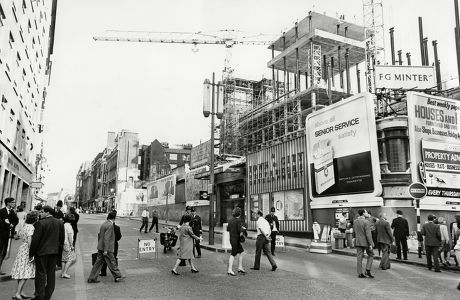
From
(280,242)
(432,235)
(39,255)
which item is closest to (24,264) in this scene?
(39,255)

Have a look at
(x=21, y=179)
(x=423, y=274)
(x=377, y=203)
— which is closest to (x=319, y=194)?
(x=377, y=203)

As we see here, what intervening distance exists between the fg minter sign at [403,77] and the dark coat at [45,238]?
20.9 meters

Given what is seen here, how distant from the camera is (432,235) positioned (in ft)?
39.3

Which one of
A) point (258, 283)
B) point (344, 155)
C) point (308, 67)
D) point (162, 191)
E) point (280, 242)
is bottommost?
point (258, 283)

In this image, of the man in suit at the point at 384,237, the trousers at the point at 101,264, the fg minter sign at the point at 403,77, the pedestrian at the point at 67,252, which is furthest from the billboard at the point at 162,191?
the trousers at the point at 101,264

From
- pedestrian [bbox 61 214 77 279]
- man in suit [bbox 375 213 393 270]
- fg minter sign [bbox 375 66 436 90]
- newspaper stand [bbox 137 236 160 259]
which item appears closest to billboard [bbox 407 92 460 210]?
fg minter sign [bbox 375 66 436 90]

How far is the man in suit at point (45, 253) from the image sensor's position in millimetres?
7176

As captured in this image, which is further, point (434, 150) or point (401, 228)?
point (434, 150)

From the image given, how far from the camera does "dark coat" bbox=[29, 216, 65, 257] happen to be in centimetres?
725

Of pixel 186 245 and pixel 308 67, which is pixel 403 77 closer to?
pixel 186 245

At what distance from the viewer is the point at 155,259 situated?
13.8m

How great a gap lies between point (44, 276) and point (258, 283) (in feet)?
15.5

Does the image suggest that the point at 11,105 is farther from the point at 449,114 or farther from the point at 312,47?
the point at 312,47

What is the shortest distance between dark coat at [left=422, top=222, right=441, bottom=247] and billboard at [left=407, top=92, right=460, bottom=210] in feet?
25.0
